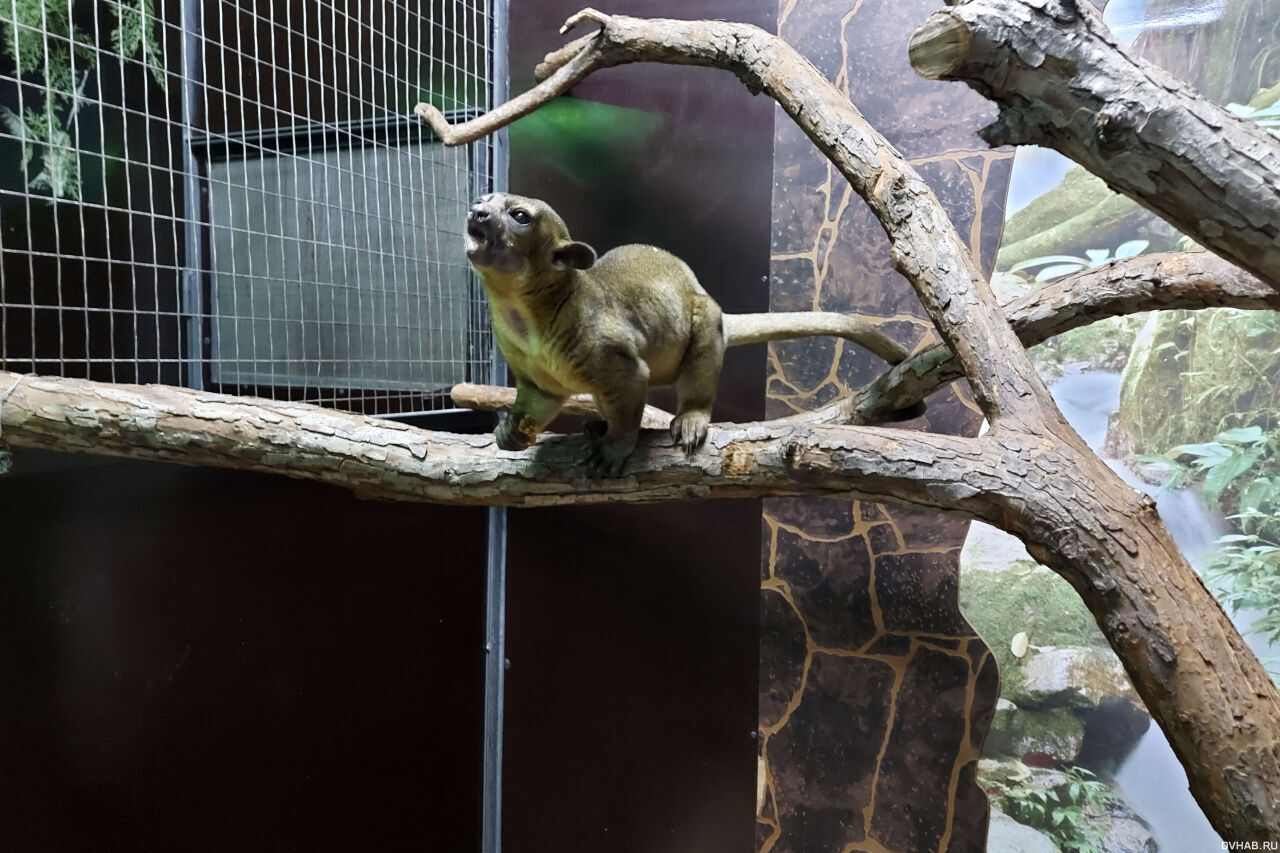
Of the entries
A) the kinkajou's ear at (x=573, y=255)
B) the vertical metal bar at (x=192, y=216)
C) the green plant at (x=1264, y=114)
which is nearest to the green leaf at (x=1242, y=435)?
the green plant at (x=1264, y=114)

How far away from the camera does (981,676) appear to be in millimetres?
2789

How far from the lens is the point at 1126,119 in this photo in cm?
117

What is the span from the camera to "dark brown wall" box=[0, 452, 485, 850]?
175cm

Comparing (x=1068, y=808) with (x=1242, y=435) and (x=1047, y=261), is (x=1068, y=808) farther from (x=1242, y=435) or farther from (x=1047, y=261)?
(x=1047, y=261)

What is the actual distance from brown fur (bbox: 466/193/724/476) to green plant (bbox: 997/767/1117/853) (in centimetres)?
179

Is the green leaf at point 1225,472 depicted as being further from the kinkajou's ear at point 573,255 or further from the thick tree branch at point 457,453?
the kinkajou's ear at point 573,255

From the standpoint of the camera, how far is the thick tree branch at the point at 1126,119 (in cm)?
116

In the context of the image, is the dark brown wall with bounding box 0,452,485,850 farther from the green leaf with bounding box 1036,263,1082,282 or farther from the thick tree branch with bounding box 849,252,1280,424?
the green leaf with bounding box 1036,263,1082,282

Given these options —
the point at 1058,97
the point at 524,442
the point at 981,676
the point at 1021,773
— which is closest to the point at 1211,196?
the point at 1058,97

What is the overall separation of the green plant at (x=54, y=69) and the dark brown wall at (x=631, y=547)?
51.6 inches

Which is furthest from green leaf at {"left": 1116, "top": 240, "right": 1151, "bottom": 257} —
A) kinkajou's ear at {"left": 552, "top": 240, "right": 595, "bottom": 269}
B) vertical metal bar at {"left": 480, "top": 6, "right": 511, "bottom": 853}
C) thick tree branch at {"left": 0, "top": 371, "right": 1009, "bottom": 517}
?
vertical metal bar at {"left": 480, "top": 6, "right": 511, "bottom": 853}

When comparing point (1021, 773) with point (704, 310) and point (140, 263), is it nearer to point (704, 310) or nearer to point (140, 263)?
point (704, 310)

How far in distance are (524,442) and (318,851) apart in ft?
4.40

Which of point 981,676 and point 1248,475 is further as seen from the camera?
point 981,676
